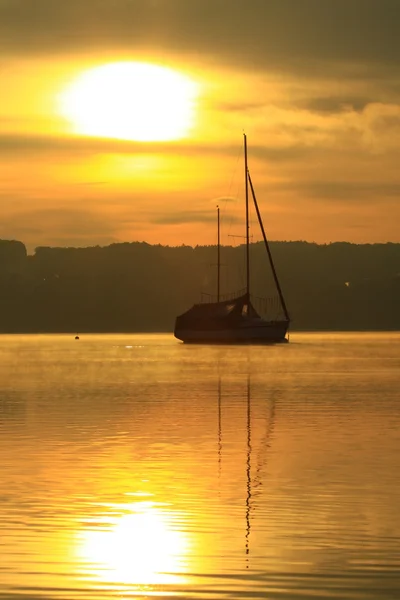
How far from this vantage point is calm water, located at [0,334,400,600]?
56.5ft

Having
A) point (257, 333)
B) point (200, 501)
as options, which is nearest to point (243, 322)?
point (257, 333)

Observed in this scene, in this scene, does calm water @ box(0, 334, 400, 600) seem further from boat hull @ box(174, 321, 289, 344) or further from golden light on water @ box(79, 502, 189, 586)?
boat hull @ box(174, 321, 289, 344)

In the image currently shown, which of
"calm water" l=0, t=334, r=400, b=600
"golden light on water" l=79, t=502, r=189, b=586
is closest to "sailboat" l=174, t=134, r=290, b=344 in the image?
"calm water" l=0, t=334, r=400, b=600

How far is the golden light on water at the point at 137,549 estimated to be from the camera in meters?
17.3

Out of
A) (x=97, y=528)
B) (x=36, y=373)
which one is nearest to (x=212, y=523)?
(x=97, y=528)

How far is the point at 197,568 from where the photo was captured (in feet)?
58.5

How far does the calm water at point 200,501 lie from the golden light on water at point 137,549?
0.09 ft

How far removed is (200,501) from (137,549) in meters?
5.35

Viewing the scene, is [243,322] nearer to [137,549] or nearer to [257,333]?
[257,333]

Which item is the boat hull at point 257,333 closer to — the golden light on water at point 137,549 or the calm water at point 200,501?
the calm water at point 200,501

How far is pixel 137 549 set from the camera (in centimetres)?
1906

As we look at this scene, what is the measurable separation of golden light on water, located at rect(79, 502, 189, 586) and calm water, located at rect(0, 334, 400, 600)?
28 mm

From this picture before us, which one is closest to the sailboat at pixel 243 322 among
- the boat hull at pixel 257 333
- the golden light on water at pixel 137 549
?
the boat hull at pixel 257 333

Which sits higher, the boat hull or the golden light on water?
the golden light on water
